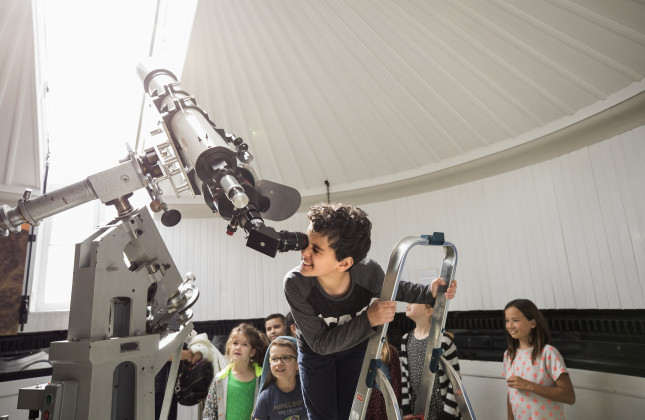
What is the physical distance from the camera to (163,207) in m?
2.32

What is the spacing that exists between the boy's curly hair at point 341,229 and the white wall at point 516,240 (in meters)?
3.02

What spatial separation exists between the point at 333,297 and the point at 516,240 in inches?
131

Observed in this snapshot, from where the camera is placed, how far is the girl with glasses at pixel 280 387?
8.83 ft

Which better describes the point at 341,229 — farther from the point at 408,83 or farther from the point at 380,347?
the point at 408,83

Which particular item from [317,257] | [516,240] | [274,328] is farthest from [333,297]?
[516,240]

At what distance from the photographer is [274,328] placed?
4086 millimetres

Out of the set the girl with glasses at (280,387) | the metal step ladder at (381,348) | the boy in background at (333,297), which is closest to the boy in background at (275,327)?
the girl with glasses at (280,387)

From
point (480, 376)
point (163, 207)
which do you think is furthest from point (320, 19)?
point (480, 376)

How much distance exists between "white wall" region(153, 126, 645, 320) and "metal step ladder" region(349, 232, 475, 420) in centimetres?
266

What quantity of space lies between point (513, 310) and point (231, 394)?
7.57 ft

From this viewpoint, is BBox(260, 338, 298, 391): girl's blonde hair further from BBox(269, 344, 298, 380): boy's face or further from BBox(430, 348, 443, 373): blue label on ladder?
BBox(430, 348, 443, 373): blue label on ladder

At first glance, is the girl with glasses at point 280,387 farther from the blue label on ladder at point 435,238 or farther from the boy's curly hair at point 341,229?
the blue label on ladder at point 435,238

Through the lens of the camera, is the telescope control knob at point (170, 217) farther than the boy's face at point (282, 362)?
No

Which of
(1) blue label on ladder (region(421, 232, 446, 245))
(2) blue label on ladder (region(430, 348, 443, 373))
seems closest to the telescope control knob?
(1) blue label on ladder (region(421, 232, 446, 245))
